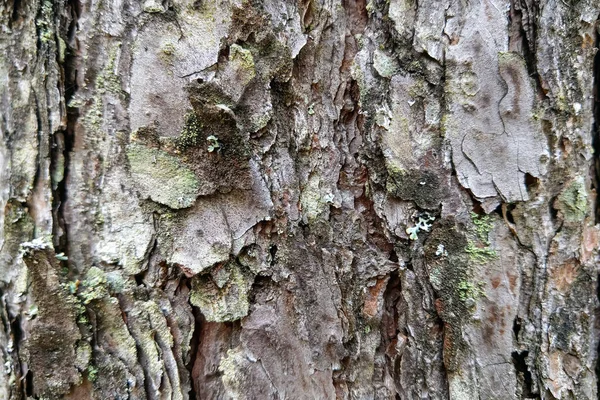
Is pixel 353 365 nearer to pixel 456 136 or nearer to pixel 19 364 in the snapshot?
pixel 456 136

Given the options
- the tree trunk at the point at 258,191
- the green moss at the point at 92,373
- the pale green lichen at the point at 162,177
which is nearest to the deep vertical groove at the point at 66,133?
the tree trunk at the point at 258,191

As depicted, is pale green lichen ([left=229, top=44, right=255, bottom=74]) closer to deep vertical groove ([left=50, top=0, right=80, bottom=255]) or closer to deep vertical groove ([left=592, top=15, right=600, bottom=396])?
deep vertical groove ([left=50, top=0, right=80, bottom=255])

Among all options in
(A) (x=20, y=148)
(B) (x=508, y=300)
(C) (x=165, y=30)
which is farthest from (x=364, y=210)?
(A) (x=20, y=148)

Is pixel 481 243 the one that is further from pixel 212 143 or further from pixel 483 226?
pixel 212 143

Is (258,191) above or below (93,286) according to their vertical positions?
above

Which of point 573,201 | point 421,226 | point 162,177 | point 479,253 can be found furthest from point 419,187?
point 162,177

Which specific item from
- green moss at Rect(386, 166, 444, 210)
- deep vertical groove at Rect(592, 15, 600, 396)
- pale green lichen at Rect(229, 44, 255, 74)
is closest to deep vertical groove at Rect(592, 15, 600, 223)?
deep vertical groove at Rect(592, 15, 600, 396)

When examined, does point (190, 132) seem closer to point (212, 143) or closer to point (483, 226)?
point (212, 143)

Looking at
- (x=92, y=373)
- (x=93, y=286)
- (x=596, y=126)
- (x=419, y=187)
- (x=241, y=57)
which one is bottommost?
(x=92, y=373)
